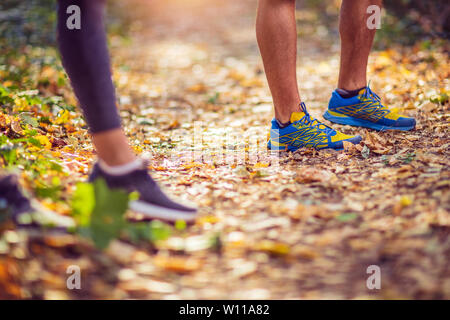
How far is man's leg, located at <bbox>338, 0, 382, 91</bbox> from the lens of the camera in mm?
2428

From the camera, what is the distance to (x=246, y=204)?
5.43ft

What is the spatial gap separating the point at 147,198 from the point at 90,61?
49 cm

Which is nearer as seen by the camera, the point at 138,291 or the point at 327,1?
the point at 138,291

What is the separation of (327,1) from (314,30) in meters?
1.64

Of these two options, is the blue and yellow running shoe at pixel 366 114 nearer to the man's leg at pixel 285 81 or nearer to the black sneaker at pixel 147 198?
the man's leg at pixel 285 81

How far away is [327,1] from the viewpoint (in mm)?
7602

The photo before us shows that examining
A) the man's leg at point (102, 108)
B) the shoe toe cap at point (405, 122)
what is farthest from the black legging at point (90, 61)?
the shoe toe cap at point (405, 122)

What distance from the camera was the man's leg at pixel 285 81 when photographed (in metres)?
2.04

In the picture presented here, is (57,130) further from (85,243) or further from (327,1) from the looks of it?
(327,1)

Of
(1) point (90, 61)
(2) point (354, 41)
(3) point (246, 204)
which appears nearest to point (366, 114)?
(2) point (354, 41)

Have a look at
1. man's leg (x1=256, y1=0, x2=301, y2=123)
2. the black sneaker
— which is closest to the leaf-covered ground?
the black sneaker

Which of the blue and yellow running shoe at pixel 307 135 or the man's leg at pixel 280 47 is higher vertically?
the man's leg at pixel 280 47

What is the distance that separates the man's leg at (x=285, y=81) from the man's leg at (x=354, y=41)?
48 cm
